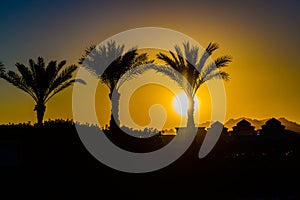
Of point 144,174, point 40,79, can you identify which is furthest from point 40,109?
point 144,174

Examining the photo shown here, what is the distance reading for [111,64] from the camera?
2508 cm

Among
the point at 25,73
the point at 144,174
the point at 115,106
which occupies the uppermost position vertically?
the point at 25,73

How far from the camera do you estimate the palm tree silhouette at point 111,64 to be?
25.0 metres

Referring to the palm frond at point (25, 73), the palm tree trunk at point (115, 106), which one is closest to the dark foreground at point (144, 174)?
the palm tree trunk at point (115, 106)

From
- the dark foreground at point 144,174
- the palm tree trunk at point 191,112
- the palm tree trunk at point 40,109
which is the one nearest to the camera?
the dark foreground at point 144,174

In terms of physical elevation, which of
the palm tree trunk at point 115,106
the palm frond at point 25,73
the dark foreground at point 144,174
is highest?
the palm frond at point 25,73

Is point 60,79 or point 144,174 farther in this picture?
point 60,79

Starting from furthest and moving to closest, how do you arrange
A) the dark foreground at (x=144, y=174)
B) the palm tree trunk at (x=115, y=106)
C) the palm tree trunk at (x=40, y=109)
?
the palm tree trunk at (x=40, y=109) < the palm tree trunk at (x=115, y=106) < the dark foreground at (x=144, y=174)

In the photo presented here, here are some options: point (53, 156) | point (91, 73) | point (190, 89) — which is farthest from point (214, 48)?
point (53, 156)

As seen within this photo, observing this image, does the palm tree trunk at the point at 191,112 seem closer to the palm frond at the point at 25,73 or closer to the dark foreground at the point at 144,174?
the dark foreground at the point at 144,174

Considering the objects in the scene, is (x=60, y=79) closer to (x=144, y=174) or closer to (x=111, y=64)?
(x=111, y=64)

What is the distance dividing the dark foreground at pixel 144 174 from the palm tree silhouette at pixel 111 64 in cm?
433

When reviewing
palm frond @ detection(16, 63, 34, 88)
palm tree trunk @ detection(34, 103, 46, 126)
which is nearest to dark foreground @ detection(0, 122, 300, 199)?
palm tree trunk @ detection(34, 103, 46, 126)

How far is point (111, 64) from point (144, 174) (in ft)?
30.4
